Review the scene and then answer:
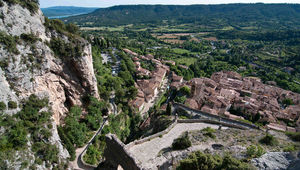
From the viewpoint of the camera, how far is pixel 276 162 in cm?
1130

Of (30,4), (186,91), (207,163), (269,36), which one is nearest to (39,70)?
(30,4)

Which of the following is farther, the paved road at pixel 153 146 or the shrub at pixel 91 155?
the shrub at pixel 91 155

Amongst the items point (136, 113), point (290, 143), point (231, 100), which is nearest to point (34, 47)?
point (136, 113)

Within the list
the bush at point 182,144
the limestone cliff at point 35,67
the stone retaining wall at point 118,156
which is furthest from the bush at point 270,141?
the limestone cliff at point 35,67

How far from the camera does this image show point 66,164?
66.6 feet

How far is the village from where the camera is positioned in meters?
35.7

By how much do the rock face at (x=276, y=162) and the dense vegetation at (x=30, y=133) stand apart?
2051cm

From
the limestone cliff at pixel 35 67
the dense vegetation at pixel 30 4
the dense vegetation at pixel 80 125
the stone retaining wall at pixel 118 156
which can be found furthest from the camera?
the dense vegetation at pixel 80 125

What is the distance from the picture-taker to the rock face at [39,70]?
59.8ft

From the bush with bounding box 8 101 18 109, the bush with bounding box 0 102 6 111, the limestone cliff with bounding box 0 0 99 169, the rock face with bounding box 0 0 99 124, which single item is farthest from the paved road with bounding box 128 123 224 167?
the rock face with bounding box 0 0 99 124

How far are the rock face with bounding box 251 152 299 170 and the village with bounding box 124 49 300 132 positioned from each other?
20908 millimetres

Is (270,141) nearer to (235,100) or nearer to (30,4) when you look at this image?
(235,100)

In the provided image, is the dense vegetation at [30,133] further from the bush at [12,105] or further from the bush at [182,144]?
the bush at [182,144]

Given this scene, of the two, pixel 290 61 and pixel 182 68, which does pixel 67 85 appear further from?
pixel 290 61
